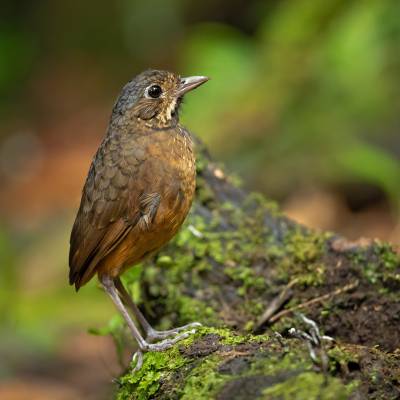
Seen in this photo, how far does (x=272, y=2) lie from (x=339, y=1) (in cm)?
220

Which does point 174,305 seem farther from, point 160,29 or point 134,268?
point 160,29

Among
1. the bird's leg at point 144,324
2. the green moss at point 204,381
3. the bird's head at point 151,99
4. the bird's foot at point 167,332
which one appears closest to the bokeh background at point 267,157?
the bird's leg at point 144,324

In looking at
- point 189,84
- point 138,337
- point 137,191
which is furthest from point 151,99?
point 138,337

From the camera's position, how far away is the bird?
458 centimetres

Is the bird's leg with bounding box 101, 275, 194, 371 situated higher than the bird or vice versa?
the bird

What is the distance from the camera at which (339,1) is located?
10133mm

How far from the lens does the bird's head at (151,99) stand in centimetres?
498

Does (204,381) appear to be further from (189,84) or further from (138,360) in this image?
(189,84)

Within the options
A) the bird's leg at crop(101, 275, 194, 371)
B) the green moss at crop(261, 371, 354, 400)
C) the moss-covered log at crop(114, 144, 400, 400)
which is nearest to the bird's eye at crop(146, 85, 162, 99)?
the moss-covered log at crop(114, 144, 400, 400)

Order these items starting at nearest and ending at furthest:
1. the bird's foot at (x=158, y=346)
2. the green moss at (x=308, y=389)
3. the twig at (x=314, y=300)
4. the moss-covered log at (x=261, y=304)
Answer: the green moss at (x=308, y=389)
the moss-covered log at (x=261, y=304)
the bird's foot at (x=158, y=346)
the twig at (x=314, y=300)

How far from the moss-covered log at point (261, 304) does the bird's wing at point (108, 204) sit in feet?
1.70

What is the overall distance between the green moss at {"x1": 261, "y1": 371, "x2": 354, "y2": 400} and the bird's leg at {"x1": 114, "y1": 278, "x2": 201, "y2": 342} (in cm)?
114

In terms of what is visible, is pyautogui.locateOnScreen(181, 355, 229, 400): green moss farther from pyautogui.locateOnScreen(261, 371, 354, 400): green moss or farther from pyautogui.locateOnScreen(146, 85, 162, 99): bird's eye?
pyautogui.locateOnScreen(146, 85, 162, 99): bird's eye

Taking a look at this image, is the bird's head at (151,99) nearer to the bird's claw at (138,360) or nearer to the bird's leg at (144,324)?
the bird's leg at (144,324)
